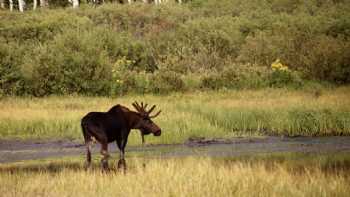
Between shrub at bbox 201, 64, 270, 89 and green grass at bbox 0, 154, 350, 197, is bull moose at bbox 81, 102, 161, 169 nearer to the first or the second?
green grass at bbox 0, 154, 350, 197

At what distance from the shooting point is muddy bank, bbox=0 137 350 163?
19.5 m

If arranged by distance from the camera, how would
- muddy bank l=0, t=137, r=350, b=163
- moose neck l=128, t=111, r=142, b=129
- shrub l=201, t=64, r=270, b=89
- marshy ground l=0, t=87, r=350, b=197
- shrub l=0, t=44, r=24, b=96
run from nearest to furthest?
marshy ground l=0, t=87, r=350, b=197, moose neck l=128, t=111, r=142, b=129, muddy bank l=0, t=137, r=350, b=163, shrub l=0, t=44, r=24, b=96, shrub l=201, t=64, r=270, b=89

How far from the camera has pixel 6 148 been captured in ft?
70.6

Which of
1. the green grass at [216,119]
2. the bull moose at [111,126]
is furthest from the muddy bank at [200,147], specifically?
the bull moose at [111,126]

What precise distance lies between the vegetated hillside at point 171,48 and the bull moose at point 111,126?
16.7 meters

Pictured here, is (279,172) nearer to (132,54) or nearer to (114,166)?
(114,166)

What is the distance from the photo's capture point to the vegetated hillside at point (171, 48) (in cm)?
3206

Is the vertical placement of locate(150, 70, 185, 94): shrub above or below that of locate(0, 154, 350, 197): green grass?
above

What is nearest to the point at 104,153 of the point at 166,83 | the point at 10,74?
the point at 166,83

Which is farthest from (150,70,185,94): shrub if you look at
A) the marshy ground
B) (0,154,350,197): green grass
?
(0,154,350,197): green grass

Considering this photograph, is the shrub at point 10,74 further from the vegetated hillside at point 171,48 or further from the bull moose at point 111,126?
the bull moose at point 111,126

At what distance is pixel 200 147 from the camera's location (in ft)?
68.9

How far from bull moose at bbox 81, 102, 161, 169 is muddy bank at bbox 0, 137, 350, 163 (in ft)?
13.0

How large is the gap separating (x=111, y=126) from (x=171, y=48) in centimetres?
2888
